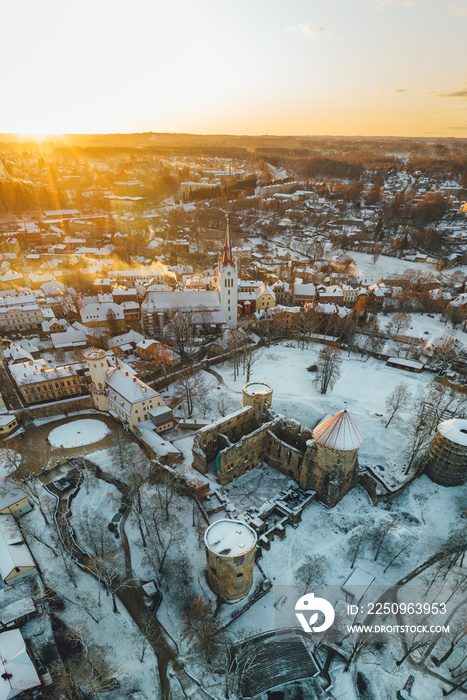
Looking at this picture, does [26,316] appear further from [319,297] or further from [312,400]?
[319,297]

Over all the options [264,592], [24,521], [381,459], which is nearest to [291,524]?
[264,592]

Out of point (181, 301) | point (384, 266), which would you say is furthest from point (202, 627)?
point (384, 266)

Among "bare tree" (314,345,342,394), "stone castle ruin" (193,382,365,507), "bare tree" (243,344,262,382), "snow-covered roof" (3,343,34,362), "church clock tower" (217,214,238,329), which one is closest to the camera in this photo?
"stone castle ruin" (193,382,365,507)

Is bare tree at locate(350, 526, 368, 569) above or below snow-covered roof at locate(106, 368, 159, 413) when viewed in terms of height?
below

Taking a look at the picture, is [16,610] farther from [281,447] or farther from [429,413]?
[429,413]

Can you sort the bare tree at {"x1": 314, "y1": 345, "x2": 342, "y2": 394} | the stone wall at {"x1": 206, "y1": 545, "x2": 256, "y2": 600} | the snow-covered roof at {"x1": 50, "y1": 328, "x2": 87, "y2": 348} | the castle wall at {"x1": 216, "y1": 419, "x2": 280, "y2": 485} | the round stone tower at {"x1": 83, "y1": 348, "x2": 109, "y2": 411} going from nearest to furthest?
the stone wall at {"x1": 206, "y1": 545, "x2": 256, "y2": 600}
the castle wall at {"x1": 216, "y1": 419, "x2": 280, "y2": 485}
the round stone tower at {"x1": 83, "y1": 348, "x2": 109, "y2": 411}
the bare tree at {"x1": 314, "y1": 345, "x2": 342, "y2": 394}
the snow-covered roof at {"x1": 50, "y1": 328, "x2": 87, "y2": 348}

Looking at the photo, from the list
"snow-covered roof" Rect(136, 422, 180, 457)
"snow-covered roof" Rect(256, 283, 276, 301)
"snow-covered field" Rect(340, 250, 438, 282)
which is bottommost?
"snow-covered roof" Rect(136, 422, 180, 457)

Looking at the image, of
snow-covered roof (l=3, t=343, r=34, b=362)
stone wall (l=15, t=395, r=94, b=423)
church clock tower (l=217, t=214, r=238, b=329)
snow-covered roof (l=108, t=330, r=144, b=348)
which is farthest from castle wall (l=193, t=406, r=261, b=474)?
church clock tower (l=217, t=214, r=238, b=329)

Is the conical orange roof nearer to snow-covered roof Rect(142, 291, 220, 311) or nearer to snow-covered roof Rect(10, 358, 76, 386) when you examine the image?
snow-covered roof Rect(10, 358, 76, 386)
